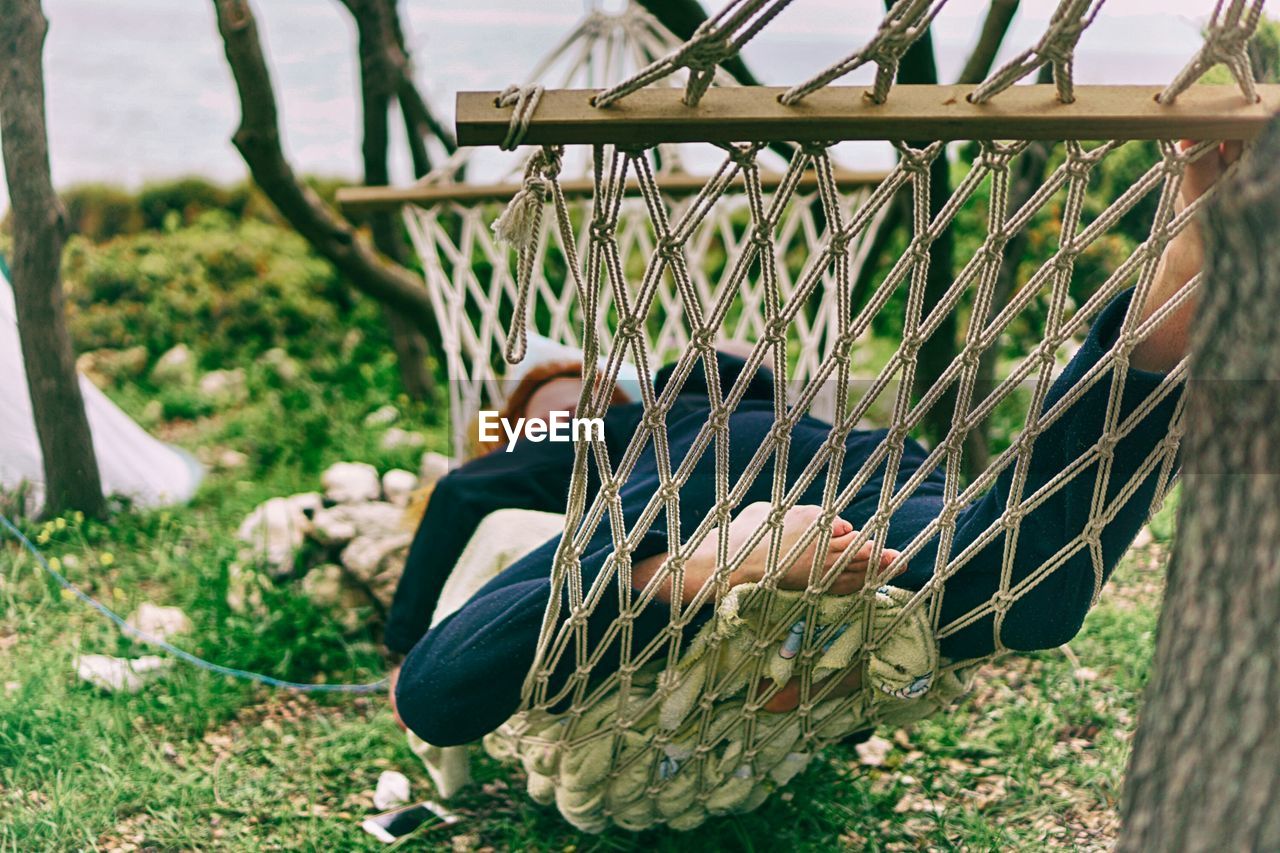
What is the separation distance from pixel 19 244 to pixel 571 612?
5.97 ft

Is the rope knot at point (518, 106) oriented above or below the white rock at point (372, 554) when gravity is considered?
above

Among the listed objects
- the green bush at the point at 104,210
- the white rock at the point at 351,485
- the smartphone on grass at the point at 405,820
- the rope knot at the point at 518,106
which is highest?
the rope knot at the point at 518,106

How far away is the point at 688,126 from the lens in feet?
3.72

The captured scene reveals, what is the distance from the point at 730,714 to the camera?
60.7 inches

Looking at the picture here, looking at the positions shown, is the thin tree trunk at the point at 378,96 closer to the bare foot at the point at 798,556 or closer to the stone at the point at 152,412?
the stone at the point at 152,412

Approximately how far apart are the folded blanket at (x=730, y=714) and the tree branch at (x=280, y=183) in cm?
163

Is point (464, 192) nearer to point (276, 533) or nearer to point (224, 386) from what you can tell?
point (276, 533)

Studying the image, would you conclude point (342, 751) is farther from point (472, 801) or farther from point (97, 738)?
point (97, 738)

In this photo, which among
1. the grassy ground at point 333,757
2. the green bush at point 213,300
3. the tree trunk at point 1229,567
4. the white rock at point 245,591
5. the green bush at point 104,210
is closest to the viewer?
the tree trunk at point 1229,567

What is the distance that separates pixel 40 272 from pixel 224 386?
4.88 ft

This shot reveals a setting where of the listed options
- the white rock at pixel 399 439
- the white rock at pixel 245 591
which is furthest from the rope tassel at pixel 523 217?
the white rock at pixel 399 439

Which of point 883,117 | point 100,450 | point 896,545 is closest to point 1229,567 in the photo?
point 883,117

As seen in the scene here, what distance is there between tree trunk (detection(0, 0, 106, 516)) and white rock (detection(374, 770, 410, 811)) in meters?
1.27

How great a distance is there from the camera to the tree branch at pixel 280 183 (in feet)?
8.68
